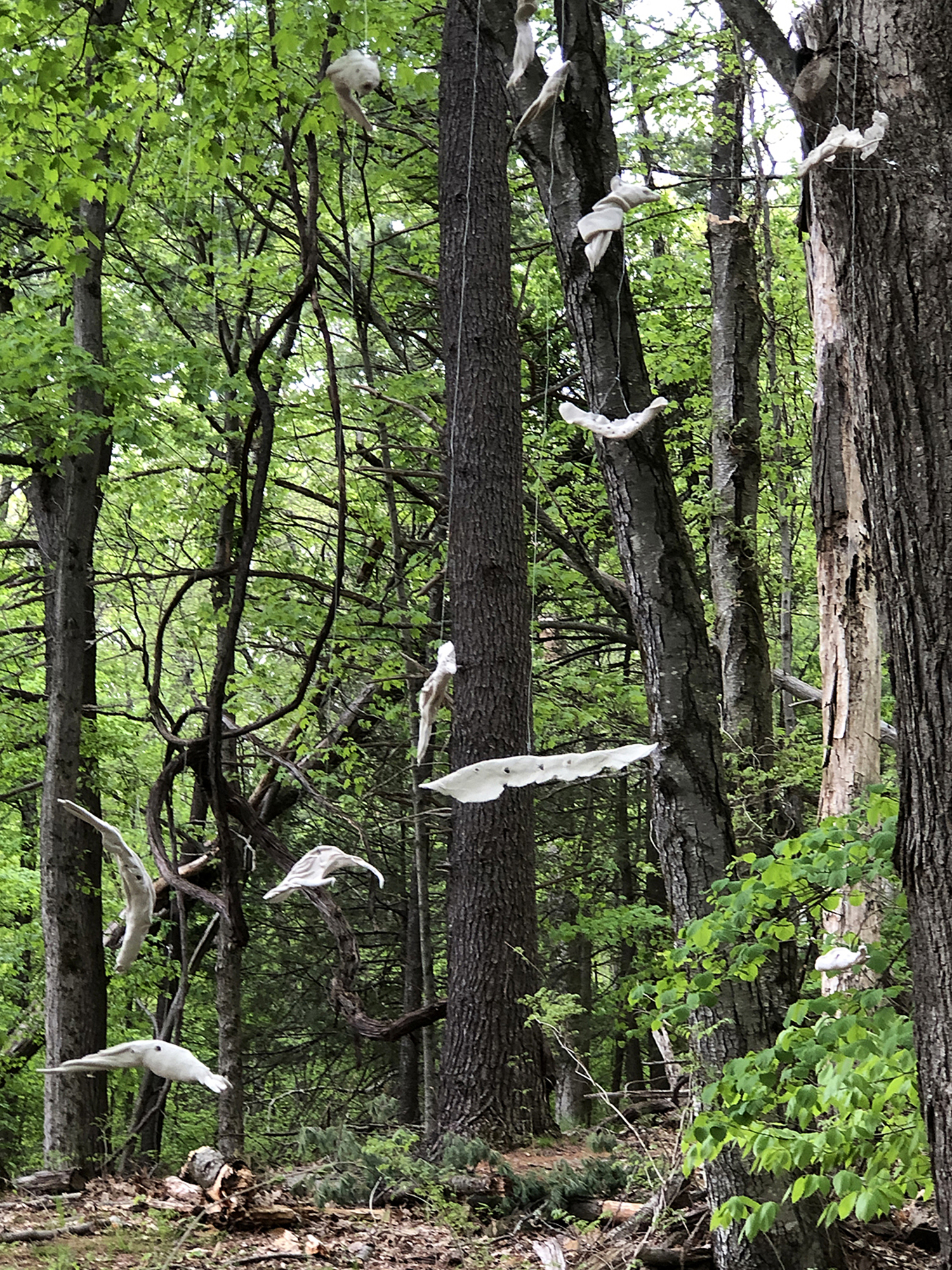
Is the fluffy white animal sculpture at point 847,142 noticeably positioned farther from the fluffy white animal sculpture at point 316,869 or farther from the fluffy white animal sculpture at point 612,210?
the fluffy white animal sculpture at point 316,869

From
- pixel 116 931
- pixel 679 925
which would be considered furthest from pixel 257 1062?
pixel 679 925

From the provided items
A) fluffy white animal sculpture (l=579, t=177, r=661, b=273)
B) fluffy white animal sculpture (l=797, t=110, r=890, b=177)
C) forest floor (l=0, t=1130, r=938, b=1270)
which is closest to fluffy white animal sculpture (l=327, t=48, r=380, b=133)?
fluffy white animal sculpture (l=579, t=177, r=661, b=273)

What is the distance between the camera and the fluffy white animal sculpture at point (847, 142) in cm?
253

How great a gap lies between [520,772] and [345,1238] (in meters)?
2.96

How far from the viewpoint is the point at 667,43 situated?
9.35 metres

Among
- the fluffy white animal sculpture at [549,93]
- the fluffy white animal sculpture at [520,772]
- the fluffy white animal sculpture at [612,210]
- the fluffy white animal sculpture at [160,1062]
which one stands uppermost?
the fluffy white animal sculpture at [549,93]

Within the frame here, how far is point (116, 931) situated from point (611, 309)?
691 cm

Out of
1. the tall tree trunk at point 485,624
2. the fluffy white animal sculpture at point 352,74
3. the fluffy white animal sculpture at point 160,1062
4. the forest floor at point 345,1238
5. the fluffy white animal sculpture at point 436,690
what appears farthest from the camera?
the tall tree trunk at point 485,624

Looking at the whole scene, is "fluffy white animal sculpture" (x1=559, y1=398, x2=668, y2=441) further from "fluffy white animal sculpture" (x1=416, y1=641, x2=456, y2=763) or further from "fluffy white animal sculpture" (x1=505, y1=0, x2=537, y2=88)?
"fluffy white animal sculpture" (x1=505, y1=0, x2=537, y2=88)

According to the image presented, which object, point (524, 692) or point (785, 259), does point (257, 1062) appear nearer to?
point (524, 692)

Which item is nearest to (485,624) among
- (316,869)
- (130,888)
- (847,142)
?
(316,869)

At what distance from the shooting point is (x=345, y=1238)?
15.1 feet

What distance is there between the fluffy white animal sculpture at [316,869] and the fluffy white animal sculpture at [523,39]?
2254mm

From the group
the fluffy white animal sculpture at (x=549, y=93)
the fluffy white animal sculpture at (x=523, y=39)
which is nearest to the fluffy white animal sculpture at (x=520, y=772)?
the fluffy white animal sculpture at (x=549, y=93)
